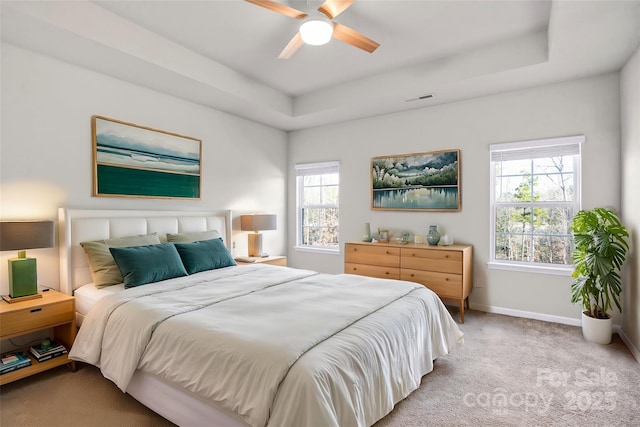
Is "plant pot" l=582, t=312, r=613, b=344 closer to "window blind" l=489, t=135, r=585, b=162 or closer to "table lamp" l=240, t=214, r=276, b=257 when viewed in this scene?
"window blind" l=489, t=135, r=585, b=162

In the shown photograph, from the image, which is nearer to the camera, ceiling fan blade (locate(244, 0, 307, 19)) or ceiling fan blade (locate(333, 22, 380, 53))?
ceiling fan blade (locate(244, 0, 307, 19))

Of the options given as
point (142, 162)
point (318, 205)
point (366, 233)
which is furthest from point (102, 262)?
point (318, 205)

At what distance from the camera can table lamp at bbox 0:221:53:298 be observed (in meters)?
2.41

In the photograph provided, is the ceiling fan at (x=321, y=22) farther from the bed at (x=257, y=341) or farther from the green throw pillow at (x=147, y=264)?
the green throw pillow at (x=147, y=264)

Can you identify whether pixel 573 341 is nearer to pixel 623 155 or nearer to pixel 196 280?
pixel 623 155

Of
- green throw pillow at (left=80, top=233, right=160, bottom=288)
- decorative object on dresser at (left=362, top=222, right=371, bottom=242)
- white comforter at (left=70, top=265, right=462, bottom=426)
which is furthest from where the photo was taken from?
decorative object on dresser at (left=362, top=222, right=371, bottom=242)

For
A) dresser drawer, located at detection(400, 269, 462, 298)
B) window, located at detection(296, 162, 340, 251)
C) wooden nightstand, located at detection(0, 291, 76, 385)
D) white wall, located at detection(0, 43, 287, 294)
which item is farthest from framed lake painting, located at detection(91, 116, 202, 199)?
dresser drawer, located at detection(400, 269, 462, 298)

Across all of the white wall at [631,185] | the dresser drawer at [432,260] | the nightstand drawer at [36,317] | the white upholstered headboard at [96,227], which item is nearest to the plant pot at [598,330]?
the white wall at [631,185]

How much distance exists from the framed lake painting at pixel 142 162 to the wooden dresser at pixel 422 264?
7.38 feet

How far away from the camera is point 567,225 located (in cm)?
368

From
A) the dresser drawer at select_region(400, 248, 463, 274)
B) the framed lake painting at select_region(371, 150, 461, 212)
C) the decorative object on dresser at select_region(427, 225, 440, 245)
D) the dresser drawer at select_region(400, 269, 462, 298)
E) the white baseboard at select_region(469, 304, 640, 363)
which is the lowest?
the white baseboard at select_region(469, 304, 640, 363)

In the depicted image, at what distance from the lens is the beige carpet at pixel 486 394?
2.03 metres

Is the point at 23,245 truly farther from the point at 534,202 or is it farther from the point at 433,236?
the point at 534,202

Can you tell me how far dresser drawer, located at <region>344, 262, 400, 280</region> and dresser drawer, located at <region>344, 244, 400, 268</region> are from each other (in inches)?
1.6
